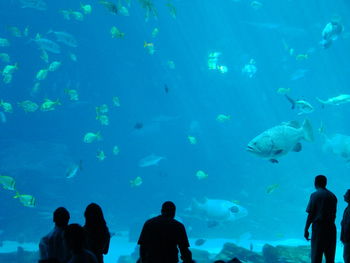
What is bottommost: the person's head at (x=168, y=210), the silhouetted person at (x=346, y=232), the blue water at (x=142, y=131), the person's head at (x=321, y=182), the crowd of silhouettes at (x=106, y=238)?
the crowd of silhouettes at (x=106, y=238)

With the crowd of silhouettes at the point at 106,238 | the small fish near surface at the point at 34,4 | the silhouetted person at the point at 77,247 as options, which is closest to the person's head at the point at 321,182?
the crowd of silhouettes at the point at 106,238

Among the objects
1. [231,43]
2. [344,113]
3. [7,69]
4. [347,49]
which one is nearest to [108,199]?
[7,69]

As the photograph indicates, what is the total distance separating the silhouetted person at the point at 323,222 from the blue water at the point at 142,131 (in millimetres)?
16884

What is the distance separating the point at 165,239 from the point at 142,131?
21.3 meters

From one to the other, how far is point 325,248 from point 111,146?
20.4m

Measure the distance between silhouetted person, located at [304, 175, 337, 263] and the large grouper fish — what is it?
1.50 metres

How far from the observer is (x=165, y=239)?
12.0ft

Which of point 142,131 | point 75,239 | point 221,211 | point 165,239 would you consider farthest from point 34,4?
point 75,239

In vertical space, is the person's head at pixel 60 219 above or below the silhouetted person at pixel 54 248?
above

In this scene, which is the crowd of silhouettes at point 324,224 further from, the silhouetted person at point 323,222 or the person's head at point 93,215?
the person's head at point 93,215

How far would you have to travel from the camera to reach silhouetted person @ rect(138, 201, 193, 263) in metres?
3.65

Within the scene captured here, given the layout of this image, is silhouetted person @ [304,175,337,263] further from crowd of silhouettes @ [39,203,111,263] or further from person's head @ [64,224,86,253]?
person's head @ [64,224,86,253]

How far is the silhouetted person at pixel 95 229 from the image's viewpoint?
3807 mm

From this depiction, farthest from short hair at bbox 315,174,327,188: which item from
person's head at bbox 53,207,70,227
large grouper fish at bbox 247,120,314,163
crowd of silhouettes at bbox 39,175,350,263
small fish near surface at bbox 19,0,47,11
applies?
small fish near surface at bbox 19,0,47,11
